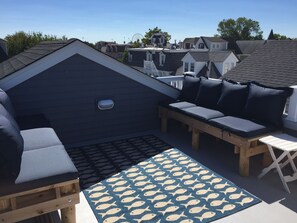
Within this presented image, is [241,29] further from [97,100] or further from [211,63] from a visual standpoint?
[97,100]

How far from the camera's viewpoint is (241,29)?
5525 cm

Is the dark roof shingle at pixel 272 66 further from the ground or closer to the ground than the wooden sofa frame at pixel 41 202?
further from the ground

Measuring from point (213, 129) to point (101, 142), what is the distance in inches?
85.7

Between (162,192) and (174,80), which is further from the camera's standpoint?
(174,80)

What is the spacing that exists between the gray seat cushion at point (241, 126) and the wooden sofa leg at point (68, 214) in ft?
7.64

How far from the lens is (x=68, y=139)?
4.83 metres

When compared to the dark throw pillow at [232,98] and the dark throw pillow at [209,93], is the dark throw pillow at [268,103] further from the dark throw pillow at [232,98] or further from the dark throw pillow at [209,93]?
the dark throw pillow at [209,93]

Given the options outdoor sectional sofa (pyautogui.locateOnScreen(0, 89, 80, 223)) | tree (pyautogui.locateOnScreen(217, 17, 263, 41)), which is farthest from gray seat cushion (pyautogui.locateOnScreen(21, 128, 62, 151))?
tree (pyautogui.locateOnScreen(217, 17, 263, 41))

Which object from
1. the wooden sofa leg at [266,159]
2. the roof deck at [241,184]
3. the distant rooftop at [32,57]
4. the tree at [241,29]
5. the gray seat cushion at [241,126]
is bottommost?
the roof deck at [241,184]

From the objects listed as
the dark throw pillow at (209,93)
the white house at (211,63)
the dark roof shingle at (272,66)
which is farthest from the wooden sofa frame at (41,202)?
the white house at (211,63)

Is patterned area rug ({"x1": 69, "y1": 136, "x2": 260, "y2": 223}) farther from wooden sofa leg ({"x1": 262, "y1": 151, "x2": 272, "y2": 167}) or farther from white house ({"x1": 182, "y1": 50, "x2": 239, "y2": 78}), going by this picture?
white house ({"x1": 182, "y1": 50, "x2": 239, "y2": 78})

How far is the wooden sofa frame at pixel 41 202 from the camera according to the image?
2.16 m

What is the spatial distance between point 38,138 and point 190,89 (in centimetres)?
318

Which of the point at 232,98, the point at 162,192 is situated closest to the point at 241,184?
the point at 162,192
